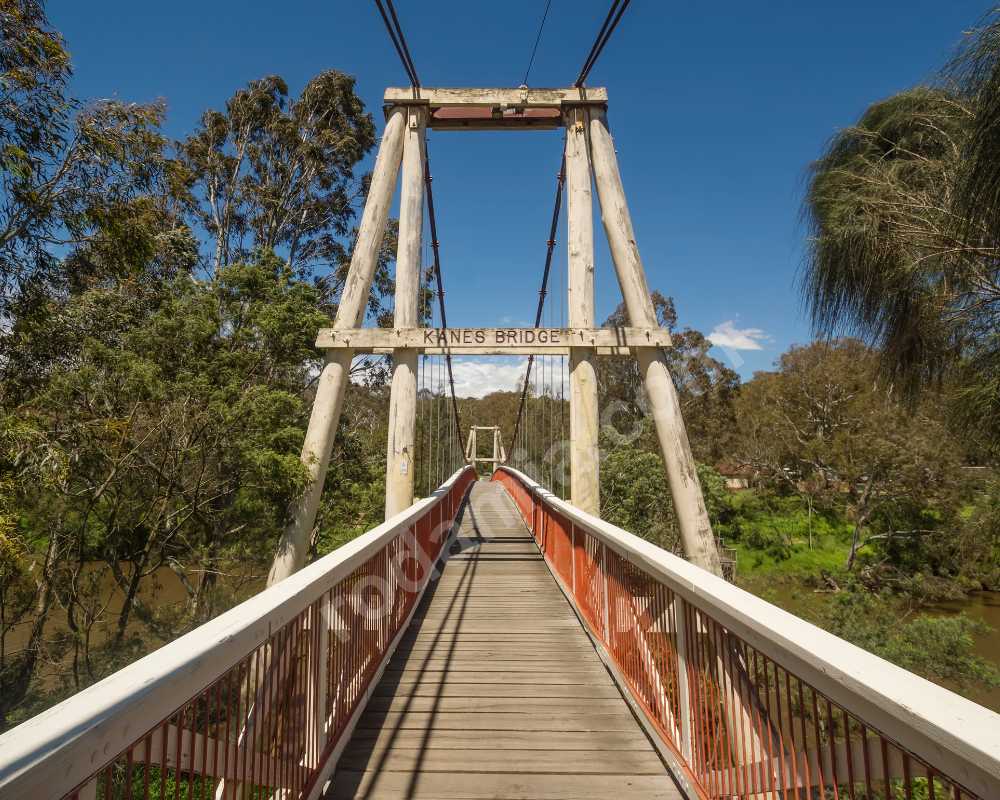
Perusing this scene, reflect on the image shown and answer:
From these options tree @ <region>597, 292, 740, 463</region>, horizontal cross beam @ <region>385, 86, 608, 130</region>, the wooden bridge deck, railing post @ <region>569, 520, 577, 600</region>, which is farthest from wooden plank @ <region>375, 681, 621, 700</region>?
tree @ <region>597, 292, 740, 463</region>

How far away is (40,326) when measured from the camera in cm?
546

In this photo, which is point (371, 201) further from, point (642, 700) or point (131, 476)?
point (131, 476)

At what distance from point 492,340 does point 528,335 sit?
0.33m

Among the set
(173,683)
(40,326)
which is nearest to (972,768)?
(173,683)

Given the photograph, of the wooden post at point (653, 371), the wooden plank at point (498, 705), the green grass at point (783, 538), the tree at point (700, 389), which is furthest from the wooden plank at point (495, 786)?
the tree at point (700, 389)

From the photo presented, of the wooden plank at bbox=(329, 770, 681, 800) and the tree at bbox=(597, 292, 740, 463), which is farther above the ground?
the tree at bbox=(597, 292, 740, 463)

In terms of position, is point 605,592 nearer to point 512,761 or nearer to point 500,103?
point 512,761

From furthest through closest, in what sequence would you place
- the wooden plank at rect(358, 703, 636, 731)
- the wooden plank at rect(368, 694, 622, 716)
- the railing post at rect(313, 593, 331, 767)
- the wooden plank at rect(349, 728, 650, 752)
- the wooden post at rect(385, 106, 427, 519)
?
the wooden post at rect(385, 106, 427, 519) → the wooden plank at rect(368, 694, 622, 716) → the wooden plank at rect(358, 703, 636, 731) → the wooden plank at rect(349, 728, 650, 752) → the railing post at rect(313, 593, 331, 767)

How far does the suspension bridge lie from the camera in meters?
0.94

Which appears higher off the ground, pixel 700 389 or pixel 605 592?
pixel 700 389

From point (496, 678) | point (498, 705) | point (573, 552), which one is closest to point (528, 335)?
point (573, 552)

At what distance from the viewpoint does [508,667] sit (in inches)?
119

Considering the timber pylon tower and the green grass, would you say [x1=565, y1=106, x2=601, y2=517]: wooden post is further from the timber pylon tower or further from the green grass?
the green grass

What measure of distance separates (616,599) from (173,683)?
7.61 ft
